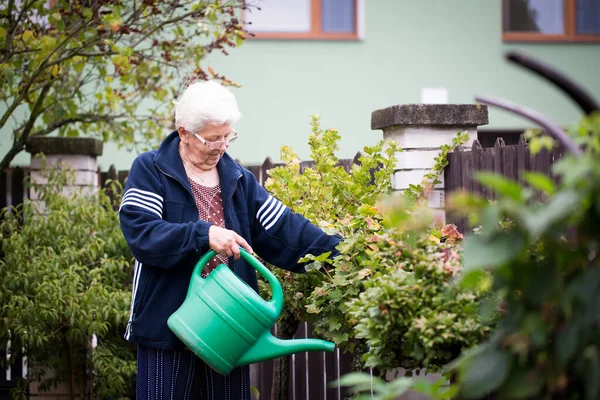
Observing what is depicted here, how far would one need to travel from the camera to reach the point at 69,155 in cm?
505

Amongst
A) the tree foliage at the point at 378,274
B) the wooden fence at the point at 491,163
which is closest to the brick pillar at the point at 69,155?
the tree foliage at the point at 378,274

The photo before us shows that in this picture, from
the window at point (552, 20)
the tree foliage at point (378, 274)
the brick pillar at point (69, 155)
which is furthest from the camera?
the window at point (552, 20)

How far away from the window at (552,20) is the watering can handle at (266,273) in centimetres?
632

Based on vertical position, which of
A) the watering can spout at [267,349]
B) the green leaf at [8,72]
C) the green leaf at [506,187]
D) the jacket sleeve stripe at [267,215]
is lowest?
the watering can spout at [267,349]

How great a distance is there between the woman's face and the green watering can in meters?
0.43

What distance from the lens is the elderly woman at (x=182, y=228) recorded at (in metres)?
2.79

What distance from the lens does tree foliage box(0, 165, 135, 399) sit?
4219mm

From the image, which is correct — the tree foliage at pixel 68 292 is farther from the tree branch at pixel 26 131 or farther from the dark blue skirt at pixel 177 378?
the dark blue skirt at pixel 177 378

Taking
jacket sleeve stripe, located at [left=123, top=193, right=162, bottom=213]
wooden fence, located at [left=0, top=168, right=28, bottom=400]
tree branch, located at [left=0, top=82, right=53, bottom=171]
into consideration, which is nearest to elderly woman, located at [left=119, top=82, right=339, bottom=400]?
jacket sleeve stripe, located at [left=123, top=193, right=162, bottom=213]

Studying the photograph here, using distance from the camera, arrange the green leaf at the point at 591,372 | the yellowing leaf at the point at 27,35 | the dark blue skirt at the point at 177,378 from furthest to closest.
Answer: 1. the yellowing leaf at the point at 27,35
2. the dark blue skirt at the point at 177,378
3. the green leaf at the point at 591,372

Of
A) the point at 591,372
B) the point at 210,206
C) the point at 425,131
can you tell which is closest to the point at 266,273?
the point at 210,206

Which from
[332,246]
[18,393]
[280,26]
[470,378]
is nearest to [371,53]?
[280,26]

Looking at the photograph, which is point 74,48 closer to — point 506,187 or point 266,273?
point 266,273

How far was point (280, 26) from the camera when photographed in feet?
26.1
